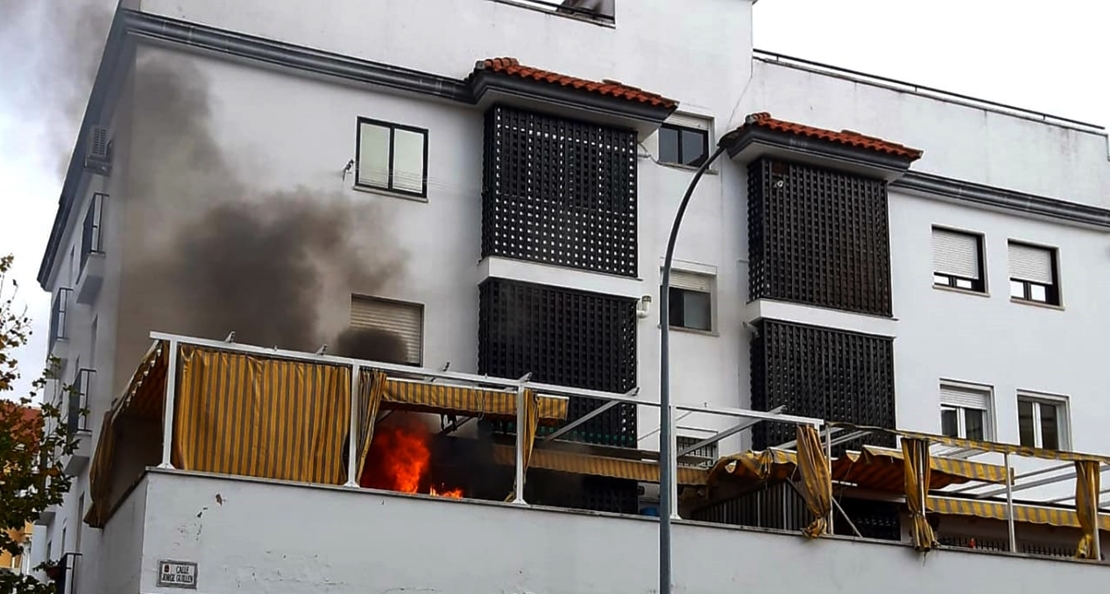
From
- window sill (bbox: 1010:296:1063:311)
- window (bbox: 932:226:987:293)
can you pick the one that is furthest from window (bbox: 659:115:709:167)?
window sill (bbox: 1010:296:1063:311)

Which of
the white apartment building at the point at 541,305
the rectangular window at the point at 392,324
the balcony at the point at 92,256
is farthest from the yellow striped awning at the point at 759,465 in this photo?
the balcony at the point at 92,256

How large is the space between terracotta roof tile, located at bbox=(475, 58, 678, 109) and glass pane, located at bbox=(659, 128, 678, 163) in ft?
3.71

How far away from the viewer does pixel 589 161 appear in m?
28.8

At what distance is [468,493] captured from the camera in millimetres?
26297

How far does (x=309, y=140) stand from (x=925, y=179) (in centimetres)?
1260

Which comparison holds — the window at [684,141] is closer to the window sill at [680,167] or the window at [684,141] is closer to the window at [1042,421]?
the window sill at [680,167]

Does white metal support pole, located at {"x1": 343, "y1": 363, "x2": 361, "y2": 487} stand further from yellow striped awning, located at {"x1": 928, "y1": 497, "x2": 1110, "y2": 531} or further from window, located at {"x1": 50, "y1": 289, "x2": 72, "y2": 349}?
window, located at {"x1": 50, "y1": 289, "x2": 72, "y2": 349}

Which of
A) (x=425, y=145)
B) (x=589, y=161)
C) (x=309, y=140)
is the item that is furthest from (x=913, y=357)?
(x=309, y=140)

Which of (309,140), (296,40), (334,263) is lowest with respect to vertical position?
(334,263)

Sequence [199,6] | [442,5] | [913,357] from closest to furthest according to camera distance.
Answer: [199,6], [442,5], [913,357]

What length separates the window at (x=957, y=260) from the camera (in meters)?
32.5

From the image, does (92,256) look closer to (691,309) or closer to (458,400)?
(458,400)

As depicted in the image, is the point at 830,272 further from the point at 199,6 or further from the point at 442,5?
the point at 199,6

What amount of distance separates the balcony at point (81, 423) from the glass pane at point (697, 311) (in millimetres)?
10690
